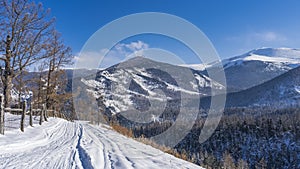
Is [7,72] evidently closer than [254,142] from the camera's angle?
Yes

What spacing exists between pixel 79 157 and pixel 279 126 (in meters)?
108

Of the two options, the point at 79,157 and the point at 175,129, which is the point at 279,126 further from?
the point at 79,157

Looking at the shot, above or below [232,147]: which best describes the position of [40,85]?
above

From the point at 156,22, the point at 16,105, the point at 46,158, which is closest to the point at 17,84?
the point at 16,105

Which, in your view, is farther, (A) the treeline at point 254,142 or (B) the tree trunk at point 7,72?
(A) the treeline at point 254,142

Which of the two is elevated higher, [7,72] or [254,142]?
[7,72]

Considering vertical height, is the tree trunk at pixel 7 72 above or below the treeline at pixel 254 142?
above

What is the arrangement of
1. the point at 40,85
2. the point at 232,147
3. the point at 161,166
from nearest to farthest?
the point at 161,166 < the point at 40,85 < the point at 232,147

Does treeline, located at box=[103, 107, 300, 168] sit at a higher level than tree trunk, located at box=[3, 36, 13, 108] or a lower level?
lower

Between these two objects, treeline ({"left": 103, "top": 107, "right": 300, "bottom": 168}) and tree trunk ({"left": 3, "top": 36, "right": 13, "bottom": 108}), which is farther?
treeline ({"left": 103, "top": 107, "right": 300, "bottom": 168})

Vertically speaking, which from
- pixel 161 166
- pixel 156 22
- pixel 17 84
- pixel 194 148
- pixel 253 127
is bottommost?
pixel 194 148

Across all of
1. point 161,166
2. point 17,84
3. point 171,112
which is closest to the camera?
point 161,166

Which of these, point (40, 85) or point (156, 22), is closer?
point (156, 22)

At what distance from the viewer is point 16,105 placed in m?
27.1
